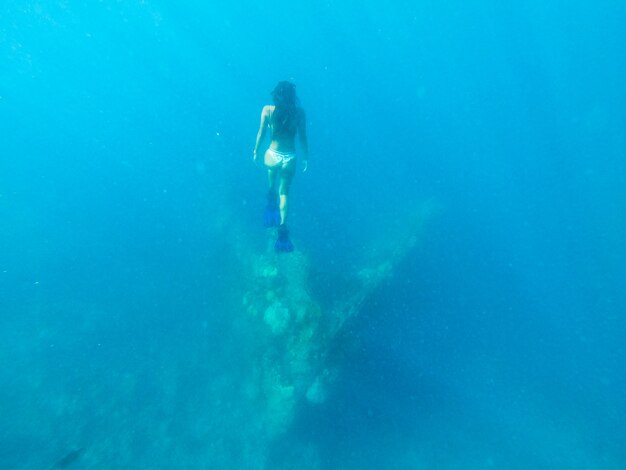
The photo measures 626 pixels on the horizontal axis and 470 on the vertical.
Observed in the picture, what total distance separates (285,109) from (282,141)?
0.60 m

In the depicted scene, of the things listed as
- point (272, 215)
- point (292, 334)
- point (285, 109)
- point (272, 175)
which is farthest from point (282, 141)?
point (292, 334)

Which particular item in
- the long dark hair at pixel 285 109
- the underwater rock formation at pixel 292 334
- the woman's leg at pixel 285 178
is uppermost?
the long dark hair at pixel 285 109

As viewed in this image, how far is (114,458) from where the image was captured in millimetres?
8984

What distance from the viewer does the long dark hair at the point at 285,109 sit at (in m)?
5.02

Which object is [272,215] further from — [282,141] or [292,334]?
[292,334]

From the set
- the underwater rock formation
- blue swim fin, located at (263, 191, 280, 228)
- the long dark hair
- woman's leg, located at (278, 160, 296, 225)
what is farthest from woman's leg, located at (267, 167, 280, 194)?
the underwater rock formation

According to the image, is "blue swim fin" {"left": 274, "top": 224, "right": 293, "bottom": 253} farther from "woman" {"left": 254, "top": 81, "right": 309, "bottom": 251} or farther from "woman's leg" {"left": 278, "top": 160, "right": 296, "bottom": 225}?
"woman's leg" {"left": 278, "top": 160, "right": 296, "bottom": 225}

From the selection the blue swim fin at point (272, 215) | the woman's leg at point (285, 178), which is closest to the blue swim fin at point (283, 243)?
the blue swim fin at point (272, 215)

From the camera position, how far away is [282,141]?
572cm

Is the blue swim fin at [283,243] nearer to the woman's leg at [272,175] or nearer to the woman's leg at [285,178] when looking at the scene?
the woman's leg at [285,178]

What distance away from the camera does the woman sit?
16.9 ft

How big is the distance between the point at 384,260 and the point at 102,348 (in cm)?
930

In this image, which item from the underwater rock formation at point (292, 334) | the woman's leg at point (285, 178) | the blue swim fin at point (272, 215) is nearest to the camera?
the blue swim fin at point (272, 215)

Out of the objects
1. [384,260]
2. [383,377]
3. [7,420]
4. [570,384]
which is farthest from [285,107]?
[570,384]
